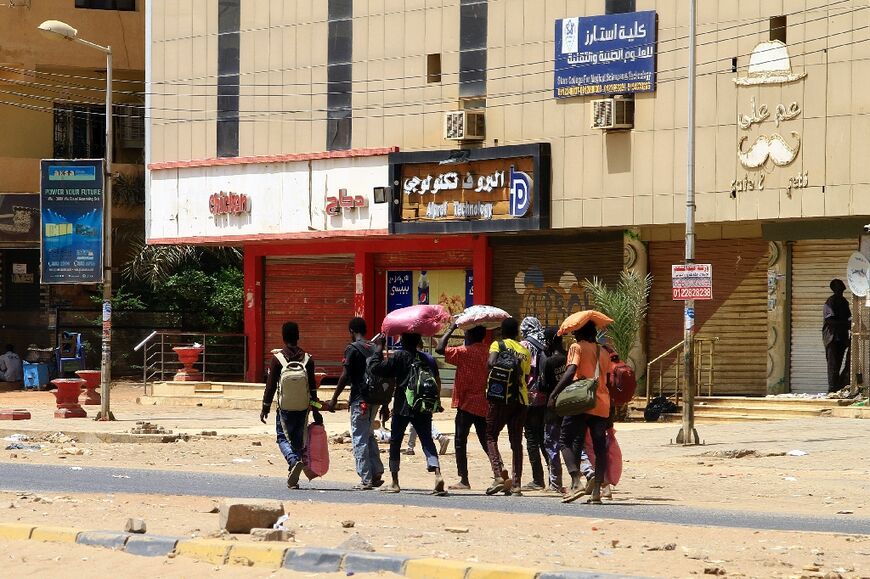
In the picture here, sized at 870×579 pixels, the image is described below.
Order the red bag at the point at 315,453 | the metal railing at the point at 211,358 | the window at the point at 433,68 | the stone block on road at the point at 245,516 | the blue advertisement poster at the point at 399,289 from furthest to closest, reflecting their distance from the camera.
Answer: the metal railing at the point at 211,358 < the blue advertisement poster at the point at 399,289 < the window at the point at 433,68 < the red bag at the point at 315,453 < the stone block on road at the point at 245,516

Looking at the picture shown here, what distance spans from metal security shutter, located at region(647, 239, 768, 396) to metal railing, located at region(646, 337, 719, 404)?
0.17 metres

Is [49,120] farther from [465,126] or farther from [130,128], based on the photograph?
[465,126]

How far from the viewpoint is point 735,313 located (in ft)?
106

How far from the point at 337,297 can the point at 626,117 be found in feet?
34.2

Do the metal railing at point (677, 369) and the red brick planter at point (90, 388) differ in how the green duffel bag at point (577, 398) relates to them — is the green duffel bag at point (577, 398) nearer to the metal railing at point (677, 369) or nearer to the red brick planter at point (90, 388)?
the metal railing at point (677, 369)

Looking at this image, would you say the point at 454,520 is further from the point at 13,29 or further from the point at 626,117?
the point at 13,29

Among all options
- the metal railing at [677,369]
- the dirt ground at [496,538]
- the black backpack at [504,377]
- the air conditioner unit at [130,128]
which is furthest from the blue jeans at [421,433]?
the air conditioner unit at [130,128]

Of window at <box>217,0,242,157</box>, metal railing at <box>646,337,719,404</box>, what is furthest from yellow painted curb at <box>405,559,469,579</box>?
window at <box>217,0,242,157</box>

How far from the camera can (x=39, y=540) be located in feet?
43.4

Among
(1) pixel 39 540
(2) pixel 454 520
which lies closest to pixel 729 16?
(2) pixel 454 520

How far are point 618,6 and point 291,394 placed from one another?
17.1m

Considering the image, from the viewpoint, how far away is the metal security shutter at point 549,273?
3472 centimetres

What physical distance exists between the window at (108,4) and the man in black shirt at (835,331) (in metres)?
24.3

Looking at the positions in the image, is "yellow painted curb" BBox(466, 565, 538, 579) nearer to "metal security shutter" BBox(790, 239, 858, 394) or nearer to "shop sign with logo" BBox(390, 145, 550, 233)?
"metal security shutter" BBox(790, 239, 858, 394)
